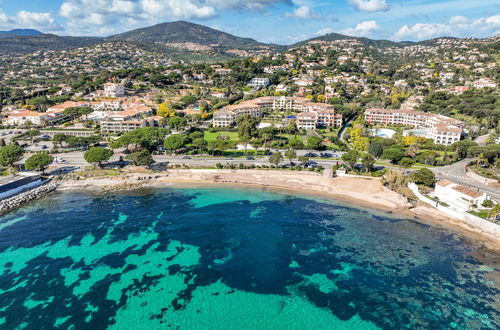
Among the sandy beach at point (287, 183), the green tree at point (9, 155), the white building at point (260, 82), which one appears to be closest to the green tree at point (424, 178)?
the sandy beach at point (287, 183)

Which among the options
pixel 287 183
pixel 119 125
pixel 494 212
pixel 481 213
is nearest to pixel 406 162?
pixel 481 213

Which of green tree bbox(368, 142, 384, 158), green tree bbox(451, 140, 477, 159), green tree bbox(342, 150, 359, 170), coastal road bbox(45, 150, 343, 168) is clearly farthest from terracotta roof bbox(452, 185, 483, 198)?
green tree bbox(451, 140, 477, 159)

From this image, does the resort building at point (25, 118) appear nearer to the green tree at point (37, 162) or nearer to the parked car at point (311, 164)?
the green tree at point (37, 162)

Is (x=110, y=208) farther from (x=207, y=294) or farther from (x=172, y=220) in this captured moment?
(x=207, y=294)

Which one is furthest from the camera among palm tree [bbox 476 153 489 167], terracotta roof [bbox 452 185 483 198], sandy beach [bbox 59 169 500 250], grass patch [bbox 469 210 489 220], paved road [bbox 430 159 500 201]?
palm tree [bbox 476 153 489 167]

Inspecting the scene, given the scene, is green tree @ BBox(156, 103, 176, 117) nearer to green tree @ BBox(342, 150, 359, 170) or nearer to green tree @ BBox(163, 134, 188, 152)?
green tree @ BBox(163, 134, 188, 152)

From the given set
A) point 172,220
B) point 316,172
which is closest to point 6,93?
point 172,220
